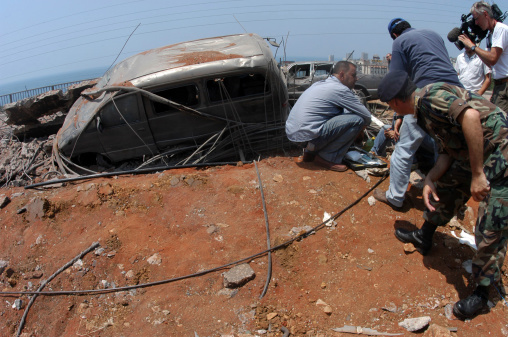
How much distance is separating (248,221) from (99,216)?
69.6 inches

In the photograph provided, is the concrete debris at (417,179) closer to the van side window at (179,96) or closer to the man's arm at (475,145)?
the man's arm at (475,145)

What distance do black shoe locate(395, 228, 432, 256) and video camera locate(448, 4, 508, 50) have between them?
8.61 ft

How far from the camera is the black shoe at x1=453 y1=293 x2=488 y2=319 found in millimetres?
2217

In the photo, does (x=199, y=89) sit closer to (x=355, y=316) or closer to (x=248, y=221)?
(x=248, y=221)

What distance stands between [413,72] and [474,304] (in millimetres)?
2186

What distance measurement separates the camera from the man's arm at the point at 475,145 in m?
1.85

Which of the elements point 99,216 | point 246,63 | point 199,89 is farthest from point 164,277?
point 246,63

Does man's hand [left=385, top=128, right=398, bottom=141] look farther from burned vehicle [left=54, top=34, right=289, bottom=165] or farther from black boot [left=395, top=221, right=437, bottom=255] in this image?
burned vehicle [left=54, top=34, right=289, bottom=165]

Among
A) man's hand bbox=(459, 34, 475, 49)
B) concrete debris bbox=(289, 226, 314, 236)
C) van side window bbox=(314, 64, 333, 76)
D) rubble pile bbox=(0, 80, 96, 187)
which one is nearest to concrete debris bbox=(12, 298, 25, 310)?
concrete debris bbox=(289, 226, 314, 236)

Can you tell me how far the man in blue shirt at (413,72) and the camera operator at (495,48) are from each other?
0.80m

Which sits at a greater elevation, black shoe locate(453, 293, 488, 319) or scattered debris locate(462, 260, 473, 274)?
black shoe locate(453, 293, 488, 319)

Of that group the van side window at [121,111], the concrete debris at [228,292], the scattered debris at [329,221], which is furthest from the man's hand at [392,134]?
the van side window at [121,111]

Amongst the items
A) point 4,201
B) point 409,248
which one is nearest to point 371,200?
point 409,248

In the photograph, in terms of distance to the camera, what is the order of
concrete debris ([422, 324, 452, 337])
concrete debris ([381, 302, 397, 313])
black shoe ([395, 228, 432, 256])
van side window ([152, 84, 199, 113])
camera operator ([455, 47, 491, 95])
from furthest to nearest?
van side window ([152, 84, 199, 113])
camera operator ([455, 47, 491, 95])
black shoe ([395, 228, 432, 256])
concrete debris ([381, 302, 397, 313])
concrete debris ([422, 324, 452, 337])
